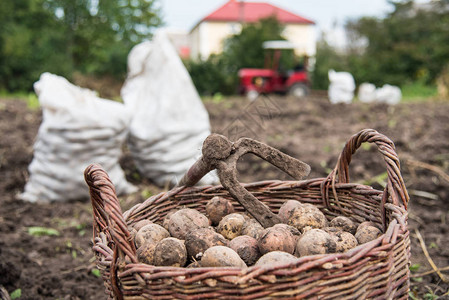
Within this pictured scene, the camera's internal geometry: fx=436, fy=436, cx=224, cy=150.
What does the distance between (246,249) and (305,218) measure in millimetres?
306

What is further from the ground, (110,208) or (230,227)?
(110,208)

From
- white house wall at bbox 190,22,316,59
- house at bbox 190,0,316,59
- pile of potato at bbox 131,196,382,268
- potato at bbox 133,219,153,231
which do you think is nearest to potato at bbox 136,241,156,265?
pile of potato at bbox 131,196,382,268

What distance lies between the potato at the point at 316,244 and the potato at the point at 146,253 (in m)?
0.47

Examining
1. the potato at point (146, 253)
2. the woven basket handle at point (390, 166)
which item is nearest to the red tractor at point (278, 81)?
the woven basket handle at point (390, 166)

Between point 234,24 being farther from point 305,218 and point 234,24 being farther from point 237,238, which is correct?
point 237,238

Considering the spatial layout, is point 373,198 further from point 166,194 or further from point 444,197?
point 444,197

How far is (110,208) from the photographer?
1.20 metres

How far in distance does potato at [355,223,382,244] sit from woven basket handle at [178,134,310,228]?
274 mm

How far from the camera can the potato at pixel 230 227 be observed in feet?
5.29

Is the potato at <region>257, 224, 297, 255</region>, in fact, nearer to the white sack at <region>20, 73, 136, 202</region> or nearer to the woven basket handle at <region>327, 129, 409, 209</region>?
the woven basket handle at <region>327, 129, 409, 209</region>

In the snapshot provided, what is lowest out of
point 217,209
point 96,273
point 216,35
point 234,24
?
point 216,35

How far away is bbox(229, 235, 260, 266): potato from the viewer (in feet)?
4.66

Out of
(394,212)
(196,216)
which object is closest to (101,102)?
(196,216)

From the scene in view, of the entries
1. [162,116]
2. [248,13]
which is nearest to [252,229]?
[162,116]
